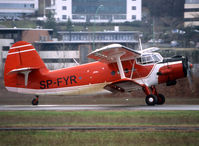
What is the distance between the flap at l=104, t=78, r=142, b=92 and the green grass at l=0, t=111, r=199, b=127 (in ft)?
9.26

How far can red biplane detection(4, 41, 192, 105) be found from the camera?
19.5 metres

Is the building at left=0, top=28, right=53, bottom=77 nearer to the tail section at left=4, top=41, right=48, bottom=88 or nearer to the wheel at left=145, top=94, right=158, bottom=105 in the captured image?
the tail section at left=4, top=41, right=48, bottom=88

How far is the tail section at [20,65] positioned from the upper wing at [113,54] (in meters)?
3.91

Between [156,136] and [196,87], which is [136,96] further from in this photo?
[156,136]

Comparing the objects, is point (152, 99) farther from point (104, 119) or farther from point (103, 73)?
point (104, 119)

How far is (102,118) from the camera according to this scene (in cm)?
1491

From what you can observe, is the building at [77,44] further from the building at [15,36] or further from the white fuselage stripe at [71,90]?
the white fuselage stripe at [71,90]

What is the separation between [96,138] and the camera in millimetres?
10758

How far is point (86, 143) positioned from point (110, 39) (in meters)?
29.7

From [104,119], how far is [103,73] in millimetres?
6072

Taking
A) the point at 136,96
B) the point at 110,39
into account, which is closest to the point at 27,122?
the point at 136,96

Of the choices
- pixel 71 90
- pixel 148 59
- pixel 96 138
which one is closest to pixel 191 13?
pixel 148 59

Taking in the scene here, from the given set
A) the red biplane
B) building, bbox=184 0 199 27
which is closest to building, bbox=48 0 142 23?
building, bbox=184 0 199 27

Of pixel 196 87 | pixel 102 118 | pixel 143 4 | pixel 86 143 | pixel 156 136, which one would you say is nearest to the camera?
pixel 86 143
